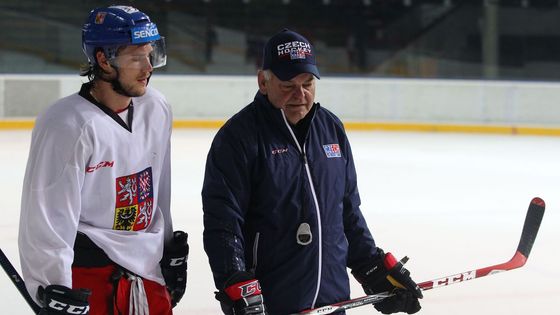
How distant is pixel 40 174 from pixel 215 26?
29.8 feet

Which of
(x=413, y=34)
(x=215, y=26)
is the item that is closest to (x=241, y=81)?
(x=215, y=26)

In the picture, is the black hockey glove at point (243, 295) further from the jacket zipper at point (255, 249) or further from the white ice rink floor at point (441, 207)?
the white ice rink floor at point (441, 207)

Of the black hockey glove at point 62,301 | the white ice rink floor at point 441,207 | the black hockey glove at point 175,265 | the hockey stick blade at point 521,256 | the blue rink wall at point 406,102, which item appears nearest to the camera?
the black hockey glove at point 62,301

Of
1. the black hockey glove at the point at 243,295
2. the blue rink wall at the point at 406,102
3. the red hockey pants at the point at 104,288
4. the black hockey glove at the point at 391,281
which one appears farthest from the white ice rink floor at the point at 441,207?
the black hockey glove at the point at 243,295

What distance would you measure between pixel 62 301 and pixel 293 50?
64 centimetres

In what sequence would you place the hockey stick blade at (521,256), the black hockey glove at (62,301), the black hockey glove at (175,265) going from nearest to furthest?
the black hockey glove at (62,301) → the black hockey glove at (175,265) → the hockey stick blade at (521,256)

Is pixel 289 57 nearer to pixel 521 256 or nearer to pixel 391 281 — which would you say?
pixel 391 281

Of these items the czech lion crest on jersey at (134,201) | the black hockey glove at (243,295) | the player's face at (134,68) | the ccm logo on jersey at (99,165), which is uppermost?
the player's face at (134,68)

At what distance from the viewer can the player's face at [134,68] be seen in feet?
6.68

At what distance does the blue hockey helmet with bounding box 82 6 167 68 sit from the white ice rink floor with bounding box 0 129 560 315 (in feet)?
5.32

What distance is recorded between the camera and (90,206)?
203 centimetres

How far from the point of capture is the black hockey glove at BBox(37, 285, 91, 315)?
6.21 feet

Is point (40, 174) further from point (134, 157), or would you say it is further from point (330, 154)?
point (330, 154)

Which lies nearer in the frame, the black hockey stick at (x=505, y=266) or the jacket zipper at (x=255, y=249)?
the jacket zipper at (x=255, y=249)
